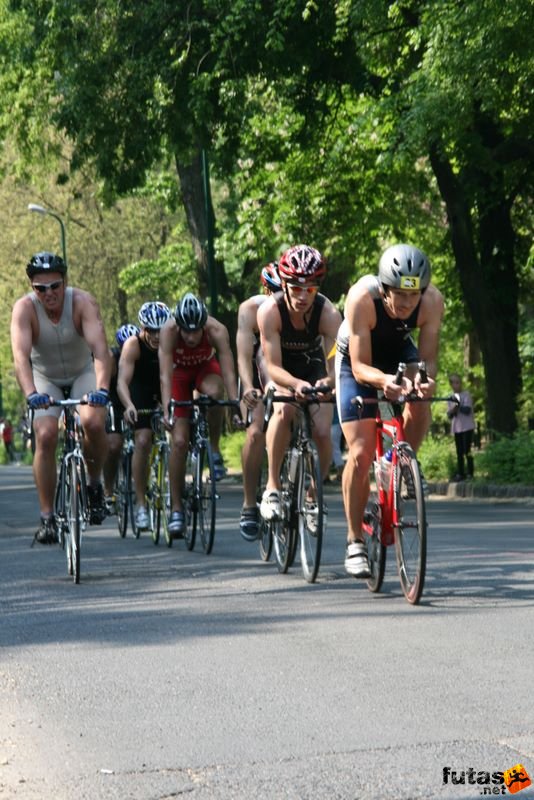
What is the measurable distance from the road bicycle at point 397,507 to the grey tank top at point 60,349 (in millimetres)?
2774

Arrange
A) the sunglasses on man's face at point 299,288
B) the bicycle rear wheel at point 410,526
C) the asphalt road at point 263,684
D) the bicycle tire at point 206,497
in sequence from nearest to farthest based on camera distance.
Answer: the asphalt road at point 263,684
the bicycle rear wheel at point 410,526
the sunglasses on man's face at point 299,288
the bicycle tire at point 206,497

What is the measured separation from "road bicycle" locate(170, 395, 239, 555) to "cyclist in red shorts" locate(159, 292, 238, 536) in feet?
0.27

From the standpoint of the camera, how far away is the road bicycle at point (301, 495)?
32.7ft

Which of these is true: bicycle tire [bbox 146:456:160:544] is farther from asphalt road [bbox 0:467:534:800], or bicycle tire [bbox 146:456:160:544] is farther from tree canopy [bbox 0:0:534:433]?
tree canopy [bbox 0:0:534:433]

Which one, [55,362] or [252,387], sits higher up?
[55,362]

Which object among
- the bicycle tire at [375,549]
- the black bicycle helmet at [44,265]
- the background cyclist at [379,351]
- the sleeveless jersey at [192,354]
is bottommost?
the bicycle tire at [375,549]

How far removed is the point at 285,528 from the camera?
10539 millimetres

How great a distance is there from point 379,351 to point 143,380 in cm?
557

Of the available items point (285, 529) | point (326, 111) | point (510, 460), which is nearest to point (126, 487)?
point (285, 529)

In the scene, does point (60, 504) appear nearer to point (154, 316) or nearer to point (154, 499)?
point (154, 499)

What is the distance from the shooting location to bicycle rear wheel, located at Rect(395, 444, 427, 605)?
8.43m

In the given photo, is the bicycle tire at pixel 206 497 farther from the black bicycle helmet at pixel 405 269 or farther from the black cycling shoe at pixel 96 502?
the black bicycle helmet at pixel 405 269

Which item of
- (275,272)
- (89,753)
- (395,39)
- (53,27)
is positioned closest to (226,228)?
(53,27)

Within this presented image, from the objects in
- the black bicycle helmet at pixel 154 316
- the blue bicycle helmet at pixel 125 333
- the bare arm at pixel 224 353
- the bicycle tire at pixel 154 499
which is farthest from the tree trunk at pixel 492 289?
the bare arm at pixel 224 353
